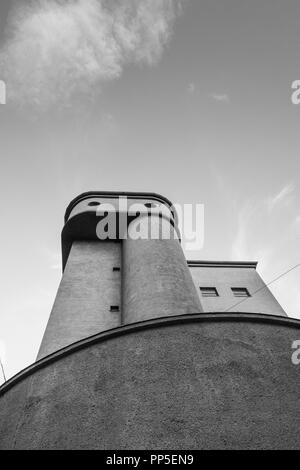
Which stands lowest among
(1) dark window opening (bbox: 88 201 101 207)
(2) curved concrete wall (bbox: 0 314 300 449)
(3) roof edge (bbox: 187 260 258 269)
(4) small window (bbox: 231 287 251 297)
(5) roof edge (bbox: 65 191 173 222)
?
(2) curved concrete wall (bbox: 0 314 300 449)

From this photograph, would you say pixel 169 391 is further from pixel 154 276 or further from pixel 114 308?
pixel 114 308

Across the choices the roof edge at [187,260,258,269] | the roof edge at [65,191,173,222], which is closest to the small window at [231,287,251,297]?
the roof edge at [187,260,258,269]

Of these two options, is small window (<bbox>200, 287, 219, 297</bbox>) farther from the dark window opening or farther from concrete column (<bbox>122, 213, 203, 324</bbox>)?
the dark window opening

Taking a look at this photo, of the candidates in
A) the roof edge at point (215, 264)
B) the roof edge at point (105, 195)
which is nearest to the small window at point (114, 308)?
the roof edge at point (105, 195)

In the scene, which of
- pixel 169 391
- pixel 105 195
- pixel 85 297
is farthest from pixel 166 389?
pixel 105 195

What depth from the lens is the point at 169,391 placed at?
433 cm

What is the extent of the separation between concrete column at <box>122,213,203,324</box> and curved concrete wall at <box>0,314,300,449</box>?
16.6 ft

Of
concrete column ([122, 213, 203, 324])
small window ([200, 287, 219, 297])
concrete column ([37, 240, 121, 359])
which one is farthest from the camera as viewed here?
small window ([200, 287, 219, 297])

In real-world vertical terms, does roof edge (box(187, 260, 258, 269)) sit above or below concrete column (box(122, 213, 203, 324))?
above

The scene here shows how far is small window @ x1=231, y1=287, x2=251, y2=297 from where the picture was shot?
17.0 metres

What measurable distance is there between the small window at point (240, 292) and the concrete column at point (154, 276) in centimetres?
494

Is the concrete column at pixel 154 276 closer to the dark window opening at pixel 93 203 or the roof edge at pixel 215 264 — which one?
the dark window opening at pixel 93 203

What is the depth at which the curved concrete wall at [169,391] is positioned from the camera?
151 inches

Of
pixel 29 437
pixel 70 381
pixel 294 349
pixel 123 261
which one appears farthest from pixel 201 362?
pixel 123 261
